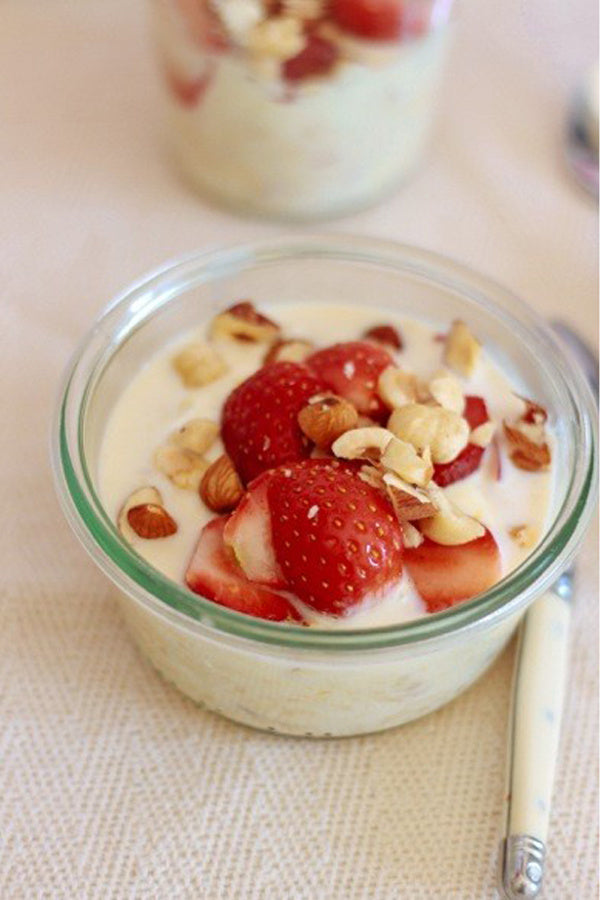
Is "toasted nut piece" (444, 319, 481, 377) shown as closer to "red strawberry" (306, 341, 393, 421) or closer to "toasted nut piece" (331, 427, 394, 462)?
"red strawberry" (306, 341, 393, 421)

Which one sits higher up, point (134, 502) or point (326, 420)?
point (326, 420)

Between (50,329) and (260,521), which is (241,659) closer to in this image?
(260,521)

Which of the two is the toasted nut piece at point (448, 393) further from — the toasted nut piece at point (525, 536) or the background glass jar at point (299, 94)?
the background glass jar at point (299, 94)

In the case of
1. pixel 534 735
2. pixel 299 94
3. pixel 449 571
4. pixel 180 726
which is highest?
pixel 299 94

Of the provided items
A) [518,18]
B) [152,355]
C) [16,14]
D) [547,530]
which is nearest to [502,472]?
[547,530]

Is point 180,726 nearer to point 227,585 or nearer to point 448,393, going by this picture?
point 227,585

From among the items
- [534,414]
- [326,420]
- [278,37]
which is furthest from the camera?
[278,37]

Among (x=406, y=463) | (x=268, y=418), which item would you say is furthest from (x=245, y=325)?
(x=406, y=463)
